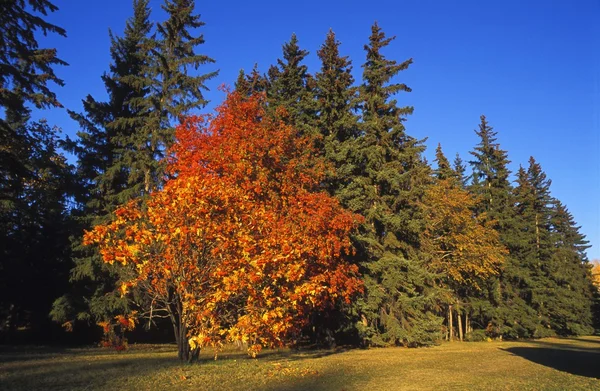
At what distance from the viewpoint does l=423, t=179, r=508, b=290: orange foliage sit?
101ft

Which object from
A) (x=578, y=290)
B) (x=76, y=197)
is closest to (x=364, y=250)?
(x=76, y=197)

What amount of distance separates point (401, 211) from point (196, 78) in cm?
1465

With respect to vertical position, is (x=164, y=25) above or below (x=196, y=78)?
above

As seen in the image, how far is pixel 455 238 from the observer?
1224 inches

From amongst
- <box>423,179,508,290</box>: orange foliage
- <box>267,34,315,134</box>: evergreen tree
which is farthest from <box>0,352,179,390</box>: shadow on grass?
<box>423,179,508,290</box>: orange foliage

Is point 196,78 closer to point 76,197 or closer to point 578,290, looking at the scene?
point 76,197

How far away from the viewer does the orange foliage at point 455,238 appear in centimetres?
3069

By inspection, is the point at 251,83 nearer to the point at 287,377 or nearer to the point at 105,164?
the point at 105,164

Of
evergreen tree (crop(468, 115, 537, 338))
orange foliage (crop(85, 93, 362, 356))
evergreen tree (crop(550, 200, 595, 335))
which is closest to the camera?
orange foliage (crop(85, 93, 362, 356))

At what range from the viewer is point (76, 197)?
79.9 feet

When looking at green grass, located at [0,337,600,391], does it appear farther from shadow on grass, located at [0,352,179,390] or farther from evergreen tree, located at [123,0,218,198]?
evergreen tree, located at [123,0,218,198]

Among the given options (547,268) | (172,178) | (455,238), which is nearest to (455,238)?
(455,238)

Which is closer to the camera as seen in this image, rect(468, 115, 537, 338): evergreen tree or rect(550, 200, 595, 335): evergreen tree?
rect(468, 115, 537, 338): evergreen tree

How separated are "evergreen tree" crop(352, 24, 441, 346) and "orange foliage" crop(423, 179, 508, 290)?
16.5 feet
